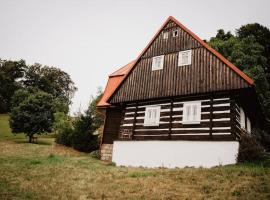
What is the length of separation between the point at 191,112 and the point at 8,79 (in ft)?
195

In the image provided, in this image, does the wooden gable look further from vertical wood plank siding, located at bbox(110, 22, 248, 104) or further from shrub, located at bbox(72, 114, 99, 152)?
shrub, located at bbox(72, 114, 99, 152)

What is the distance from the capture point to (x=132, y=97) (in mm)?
18500

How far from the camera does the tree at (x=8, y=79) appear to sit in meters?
61.6

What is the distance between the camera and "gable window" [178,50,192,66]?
17.3 meters

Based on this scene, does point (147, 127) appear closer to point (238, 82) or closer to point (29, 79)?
point (238, 82)

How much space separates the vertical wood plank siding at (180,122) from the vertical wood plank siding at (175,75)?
27.3 inches

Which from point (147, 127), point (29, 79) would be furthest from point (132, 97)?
point (29, 79)

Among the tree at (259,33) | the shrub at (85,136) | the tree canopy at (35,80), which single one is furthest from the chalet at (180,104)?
the tree canopy at (35,80)

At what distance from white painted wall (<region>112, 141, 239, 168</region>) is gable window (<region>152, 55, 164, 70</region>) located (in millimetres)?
5372

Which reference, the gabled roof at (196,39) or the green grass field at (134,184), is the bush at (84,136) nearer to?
the gabled roof at (196,39)

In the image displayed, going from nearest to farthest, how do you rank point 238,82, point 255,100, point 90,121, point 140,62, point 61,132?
1. point 238,82
2. point 255,100
3. point 140,62
4. point 90,121
5. point 61,132

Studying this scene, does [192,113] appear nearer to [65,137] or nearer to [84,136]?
[84,136]

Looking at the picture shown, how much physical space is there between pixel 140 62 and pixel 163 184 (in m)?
11.2

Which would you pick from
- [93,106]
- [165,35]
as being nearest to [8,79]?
[93,106]
